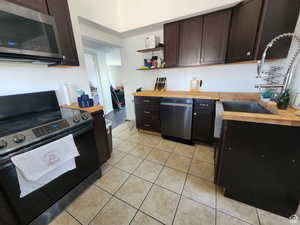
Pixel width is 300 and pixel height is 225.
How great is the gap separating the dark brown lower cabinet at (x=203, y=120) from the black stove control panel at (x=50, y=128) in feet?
6.09

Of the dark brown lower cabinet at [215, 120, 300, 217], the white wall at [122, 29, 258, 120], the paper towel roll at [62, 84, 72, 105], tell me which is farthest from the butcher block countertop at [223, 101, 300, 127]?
the paper towel roll at [62, 84, 72, 105]

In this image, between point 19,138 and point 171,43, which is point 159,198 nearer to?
point 19,138

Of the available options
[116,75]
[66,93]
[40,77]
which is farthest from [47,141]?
[116,75]

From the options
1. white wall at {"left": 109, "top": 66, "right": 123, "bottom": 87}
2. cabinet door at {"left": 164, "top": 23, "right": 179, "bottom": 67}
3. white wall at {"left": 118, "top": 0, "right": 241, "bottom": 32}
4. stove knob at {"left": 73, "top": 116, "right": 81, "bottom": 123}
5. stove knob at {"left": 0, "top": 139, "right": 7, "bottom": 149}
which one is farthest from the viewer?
white wall at {"left": 109, "top": 66, "right": 123, "bottom": 87}

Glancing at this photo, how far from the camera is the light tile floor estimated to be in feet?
3.74

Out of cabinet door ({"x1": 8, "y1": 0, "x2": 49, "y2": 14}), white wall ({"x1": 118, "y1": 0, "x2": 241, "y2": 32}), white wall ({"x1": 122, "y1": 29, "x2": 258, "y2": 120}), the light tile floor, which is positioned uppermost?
white wall ({"x1": 118, "y1": 0, "x2": 241, "y2": 32})

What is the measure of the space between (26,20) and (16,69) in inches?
23.2

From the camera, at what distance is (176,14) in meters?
2.05

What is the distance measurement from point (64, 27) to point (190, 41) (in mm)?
1885

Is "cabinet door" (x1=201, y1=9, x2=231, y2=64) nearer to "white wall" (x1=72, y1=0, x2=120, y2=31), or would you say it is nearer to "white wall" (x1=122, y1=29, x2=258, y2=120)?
"white wall" (x1=122, y1=29, x2=258, y2=120)

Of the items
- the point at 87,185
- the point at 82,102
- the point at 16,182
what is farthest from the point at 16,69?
the point at 87,185

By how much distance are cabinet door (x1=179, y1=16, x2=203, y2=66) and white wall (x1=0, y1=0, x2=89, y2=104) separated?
1.72 meters

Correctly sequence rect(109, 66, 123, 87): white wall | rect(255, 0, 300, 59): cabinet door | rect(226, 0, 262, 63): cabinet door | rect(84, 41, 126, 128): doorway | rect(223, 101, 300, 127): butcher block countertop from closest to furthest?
rect(223, 101, 300, 127): butcher block countertop
rect(255, 0, 300, 59): cabinet door
rect(226, 0, 262, 63): cabinet door
rect(84, 41, 126, 128): doorway
rect(109, 66, 123, 87): white wall

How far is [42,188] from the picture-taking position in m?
1.03
